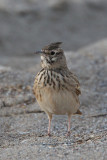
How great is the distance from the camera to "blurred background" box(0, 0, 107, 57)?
727 inches

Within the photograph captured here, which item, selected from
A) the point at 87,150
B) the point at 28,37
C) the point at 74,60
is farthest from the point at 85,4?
the point at 87,150

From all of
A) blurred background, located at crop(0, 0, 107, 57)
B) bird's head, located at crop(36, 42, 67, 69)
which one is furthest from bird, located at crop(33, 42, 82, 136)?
blurred background, located at crop(0, 0, 107, 57)

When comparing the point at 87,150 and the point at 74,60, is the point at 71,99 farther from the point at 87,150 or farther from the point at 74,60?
the point at 74,60

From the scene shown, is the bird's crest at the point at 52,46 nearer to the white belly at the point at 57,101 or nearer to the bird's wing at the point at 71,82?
the bird's wing at the point at 71,82

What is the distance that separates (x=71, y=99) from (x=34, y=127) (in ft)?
4.21

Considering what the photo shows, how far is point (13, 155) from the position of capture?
579 centimetres

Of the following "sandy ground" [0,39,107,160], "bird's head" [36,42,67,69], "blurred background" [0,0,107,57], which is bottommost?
"sandy ground" [0,39,107,160]

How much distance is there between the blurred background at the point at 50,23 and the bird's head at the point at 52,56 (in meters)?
10.9

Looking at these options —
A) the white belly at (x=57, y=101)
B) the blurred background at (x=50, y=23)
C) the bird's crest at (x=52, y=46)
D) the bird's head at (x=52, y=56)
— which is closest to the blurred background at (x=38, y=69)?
the blurred background at (x=50, y=23)

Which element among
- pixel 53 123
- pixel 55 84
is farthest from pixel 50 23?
pixel 55 84

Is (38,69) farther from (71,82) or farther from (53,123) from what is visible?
(71,82)

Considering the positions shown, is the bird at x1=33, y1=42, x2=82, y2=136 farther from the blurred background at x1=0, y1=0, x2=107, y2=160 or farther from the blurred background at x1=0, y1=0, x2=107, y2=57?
the blurred background at x1=0, y1=0, x2=107, y2=57

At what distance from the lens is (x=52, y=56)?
661 cm

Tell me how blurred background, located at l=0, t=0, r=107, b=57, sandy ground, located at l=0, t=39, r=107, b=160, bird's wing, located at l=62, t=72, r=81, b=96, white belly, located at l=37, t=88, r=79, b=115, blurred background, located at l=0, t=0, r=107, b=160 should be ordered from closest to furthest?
sandy ground, located at l=0, t=39, r=107, b=160 < blurred background, located at l=0, t=0, r=107, b=160 < white belly, located at l=37, t=88, r=79, b=115 < bird's wing, located at l=62, t=72, r=81, b=96 < blurred background, located at l=0, t=0, r=107, b=57
